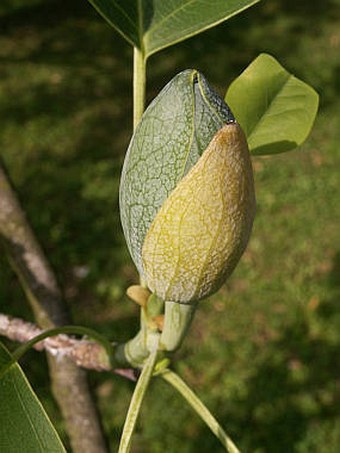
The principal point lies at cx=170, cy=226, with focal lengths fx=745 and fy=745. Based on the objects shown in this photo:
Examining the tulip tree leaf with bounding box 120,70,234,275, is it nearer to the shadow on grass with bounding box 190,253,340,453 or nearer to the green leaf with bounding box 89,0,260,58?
the green leaf with bounding box 89,0,260,58

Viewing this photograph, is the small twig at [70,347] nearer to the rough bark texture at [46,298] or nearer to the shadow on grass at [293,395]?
the rough bark texture at [46,298]

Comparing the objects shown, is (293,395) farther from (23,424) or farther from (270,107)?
(23,424)

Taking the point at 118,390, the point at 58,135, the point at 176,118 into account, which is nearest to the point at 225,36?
the point at 58,135

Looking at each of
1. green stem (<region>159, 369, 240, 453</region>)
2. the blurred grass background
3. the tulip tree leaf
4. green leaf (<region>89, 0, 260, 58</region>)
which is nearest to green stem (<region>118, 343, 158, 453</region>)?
green stem (<region>159, 369, 240, 453</region>)

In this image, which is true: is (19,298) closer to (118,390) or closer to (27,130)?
(118,390)

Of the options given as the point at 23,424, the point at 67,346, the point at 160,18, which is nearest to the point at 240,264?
the point at 67,346

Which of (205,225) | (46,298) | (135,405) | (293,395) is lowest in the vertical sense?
(293,395)

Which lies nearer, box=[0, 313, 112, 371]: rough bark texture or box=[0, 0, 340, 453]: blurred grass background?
box=[0, 313, 112, 371]: rough bark texture
